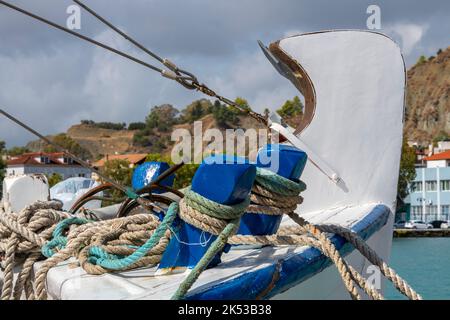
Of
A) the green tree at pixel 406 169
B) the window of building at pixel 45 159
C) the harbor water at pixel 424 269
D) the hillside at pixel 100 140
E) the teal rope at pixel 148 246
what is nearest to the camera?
the teal rope at pixel 148 246

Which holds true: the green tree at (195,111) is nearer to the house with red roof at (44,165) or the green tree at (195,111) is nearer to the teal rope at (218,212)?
the house with red roof at (44,165)

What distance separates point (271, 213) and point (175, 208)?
0.49 m

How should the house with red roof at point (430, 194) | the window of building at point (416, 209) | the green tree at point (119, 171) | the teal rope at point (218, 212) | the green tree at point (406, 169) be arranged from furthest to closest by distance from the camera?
1. the window of building at point (416, 209)
2. the house with red roof at point (430, 194)
3. the green tree at point (406, 169)
4. the green tree at point (119, 171)
5. the teal rope at point (218, 212)

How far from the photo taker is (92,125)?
5285 inches

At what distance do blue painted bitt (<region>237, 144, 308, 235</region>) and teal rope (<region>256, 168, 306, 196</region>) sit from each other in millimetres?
63

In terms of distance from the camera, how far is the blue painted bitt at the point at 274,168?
8.34 ft

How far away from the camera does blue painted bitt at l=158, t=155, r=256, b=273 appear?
2.09 m

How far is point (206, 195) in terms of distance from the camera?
214 centimetres

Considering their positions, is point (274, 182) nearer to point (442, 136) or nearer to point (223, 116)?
point (442, 136)

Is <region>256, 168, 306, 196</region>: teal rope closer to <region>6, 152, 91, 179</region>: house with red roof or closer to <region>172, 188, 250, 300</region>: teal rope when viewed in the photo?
<region>172, 188, 250, 300</region>: teal rope

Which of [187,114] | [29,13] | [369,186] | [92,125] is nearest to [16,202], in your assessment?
[29,13]

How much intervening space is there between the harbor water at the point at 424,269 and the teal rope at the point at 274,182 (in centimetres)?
930

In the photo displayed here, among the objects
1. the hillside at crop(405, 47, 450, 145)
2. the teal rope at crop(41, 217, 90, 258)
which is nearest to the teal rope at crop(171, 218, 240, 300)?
the teal rope at crop(41, 217, 90, 258)

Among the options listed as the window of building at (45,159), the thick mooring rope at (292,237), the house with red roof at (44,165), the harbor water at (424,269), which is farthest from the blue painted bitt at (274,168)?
the window of building at (45,159)
